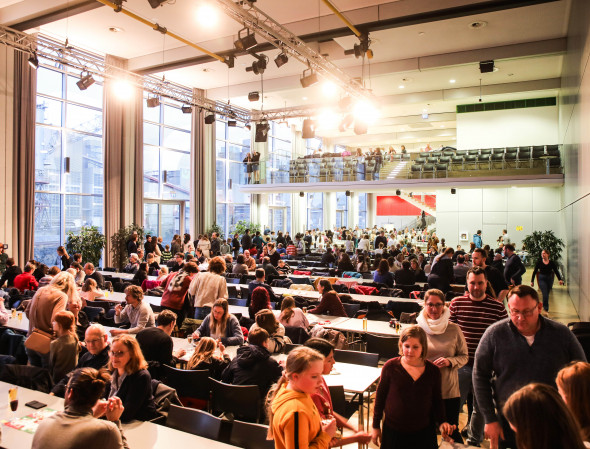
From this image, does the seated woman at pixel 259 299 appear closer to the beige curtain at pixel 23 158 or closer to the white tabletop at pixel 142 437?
the white tabletop at pixel 142 437

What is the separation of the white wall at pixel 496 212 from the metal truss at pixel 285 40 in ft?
31.5

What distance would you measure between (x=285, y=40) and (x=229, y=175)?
1144 centimetres

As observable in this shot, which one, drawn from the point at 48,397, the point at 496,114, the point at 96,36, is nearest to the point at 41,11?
the point at 96,36

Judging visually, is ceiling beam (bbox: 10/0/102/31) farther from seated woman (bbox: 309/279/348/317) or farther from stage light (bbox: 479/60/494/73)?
stage light (bbox: 479/60/494/73)

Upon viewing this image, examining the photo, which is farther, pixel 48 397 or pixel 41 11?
pixel 41 11

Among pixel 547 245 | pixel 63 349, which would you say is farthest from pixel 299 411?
pixel 547 245

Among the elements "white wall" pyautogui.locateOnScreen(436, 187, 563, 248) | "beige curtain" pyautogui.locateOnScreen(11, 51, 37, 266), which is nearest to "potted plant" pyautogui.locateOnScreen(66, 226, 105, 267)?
"beige curtain" pyautogui.locateOnScreen(11, 51, 37, 266)

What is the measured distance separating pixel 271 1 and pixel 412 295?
6799 millimetres

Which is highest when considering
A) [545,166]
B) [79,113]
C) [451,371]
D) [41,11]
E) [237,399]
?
[41,11]

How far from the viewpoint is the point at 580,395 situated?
6.77 ft

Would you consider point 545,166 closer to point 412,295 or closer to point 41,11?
point 412,295

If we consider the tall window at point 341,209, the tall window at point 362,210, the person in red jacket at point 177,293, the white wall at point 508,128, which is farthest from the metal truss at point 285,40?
the tall window at point 362,210

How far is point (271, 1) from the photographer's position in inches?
390

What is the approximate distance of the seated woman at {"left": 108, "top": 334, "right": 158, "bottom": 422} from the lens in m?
3.18
